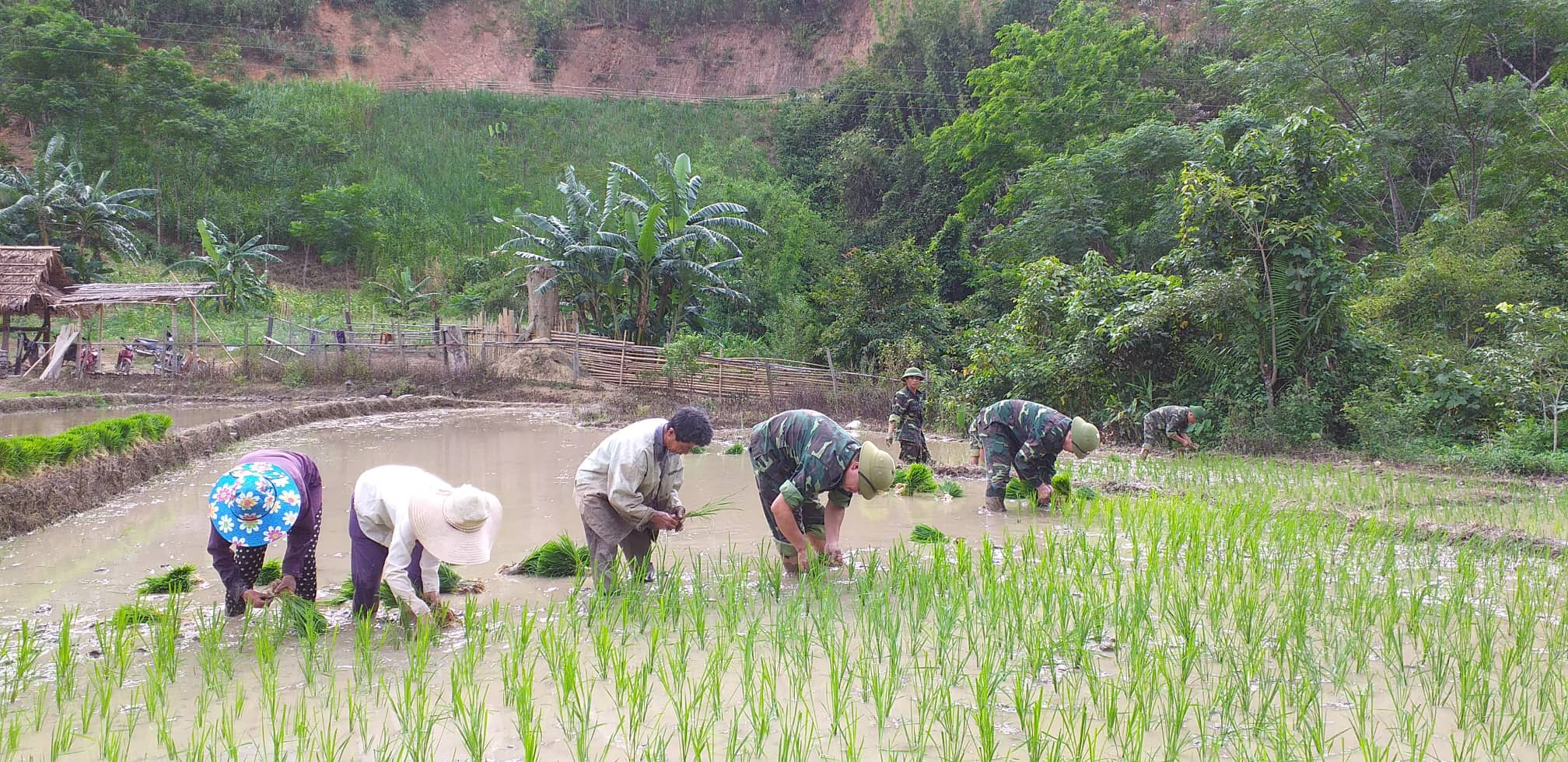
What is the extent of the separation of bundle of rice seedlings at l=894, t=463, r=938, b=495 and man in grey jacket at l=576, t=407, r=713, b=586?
3816 mm

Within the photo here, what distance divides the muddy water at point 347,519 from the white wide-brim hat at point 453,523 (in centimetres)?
136

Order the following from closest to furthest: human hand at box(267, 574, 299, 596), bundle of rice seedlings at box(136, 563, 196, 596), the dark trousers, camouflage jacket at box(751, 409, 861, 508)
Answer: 1. the dark trousers
2. human hand at box(267, 574, 299, 596)
3. camouflage jacket at box(751, 409, 861, 508)
4. bundle of rice seedlings at box(136, 563, 196, 596)

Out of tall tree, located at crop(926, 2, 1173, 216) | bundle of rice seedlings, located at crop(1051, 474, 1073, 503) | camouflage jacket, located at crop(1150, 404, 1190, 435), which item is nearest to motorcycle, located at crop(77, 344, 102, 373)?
bundle of rice seedlings, located at crop(1051, 474, 1073, 503)

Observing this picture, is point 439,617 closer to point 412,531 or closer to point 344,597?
point 412,531

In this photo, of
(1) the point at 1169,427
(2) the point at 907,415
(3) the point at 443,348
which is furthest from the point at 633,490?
(3) the point at 443,348

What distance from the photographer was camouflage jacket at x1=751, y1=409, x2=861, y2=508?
4.80 metres

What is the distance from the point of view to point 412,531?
3791 millimetres

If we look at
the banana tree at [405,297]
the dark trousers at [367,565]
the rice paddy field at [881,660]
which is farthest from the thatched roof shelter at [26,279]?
the dark trousers at [367,565]

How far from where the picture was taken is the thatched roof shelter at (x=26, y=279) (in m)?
18.0

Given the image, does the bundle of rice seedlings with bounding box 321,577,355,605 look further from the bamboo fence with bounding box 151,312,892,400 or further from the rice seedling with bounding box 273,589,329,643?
the bamboo fence with bounding box 151,312,892,400

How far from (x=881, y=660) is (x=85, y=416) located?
1505 centimetres

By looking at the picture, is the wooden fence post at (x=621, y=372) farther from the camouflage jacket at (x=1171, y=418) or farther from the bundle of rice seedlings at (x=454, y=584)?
the bundle of rice seedlings at (x=454, y=584)

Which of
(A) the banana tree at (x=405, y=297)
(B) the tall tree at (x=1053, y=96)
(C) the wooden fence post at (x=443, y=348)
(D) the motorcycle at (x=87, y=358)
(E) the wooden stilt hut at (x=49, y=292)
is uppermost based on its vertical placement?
(B) the tall tree at (x=1053, y=96)

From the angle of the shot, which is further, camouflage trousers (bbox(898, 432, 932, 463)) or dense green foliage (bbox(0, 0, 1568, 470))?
dense green foliage (bbox(0, 0, 1568, 470))
